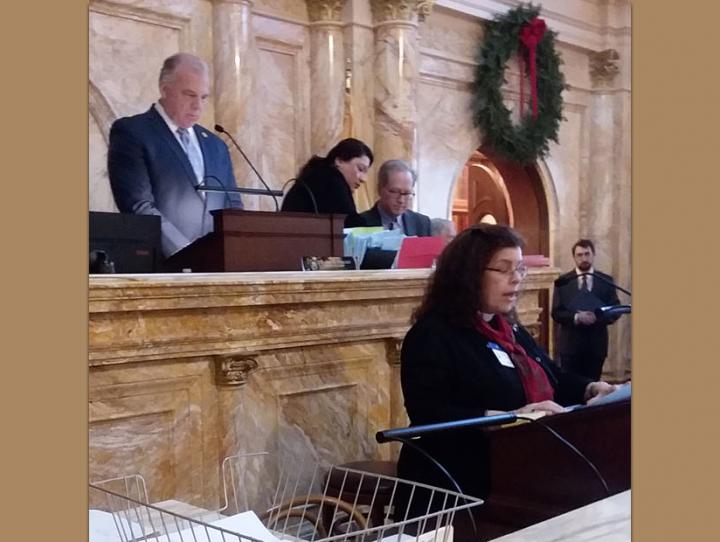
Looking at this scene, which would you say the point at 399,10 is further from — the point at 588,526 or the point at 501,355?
the point at 588,526

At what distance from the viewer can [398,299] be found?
2.70m

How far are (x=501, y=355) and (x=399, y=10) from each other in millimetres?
1301

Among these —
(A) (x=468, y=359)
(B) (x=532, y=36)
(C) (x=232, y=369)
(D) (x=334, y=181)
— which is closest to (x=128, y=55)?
(D) (x=334, y=181)

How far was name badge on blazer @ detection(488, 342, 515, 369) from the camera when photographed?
2.63 meters

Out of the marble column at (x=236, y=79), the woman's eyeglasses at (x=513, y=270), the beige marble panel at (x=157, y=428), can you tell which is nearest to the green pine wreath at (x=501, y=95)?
the woman's eyeglasses at (x=513, y=270)

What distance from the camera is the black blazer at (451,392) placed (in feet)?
8.17

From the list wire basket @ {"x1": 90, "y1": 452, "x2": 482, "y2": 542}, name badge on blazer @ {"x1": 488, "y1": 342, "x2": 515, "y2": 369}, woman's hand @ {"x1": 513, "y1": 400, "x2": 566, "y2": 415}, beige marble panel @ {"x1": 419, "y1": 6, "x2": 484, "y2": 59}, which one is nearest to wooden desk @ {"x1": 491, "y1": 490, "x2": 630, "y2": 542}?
wire basket @ {"x1": 90, "y1": 452, "x2": 482, "y2": 542}

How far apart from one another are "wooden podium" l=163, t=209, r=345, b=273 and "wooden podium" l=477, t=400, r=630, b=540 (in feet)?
2.51

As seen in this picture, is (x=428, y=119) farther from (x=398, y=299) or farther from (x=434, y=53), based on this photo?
(x=398, y=299)

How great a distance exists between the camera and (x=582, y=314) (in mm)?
3242

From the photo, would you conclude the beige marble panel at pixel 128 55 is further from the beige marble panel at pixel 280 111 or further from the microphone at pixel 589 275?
the microphone at pixel 589 275

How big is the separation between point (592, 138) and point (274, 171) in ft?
4.07
